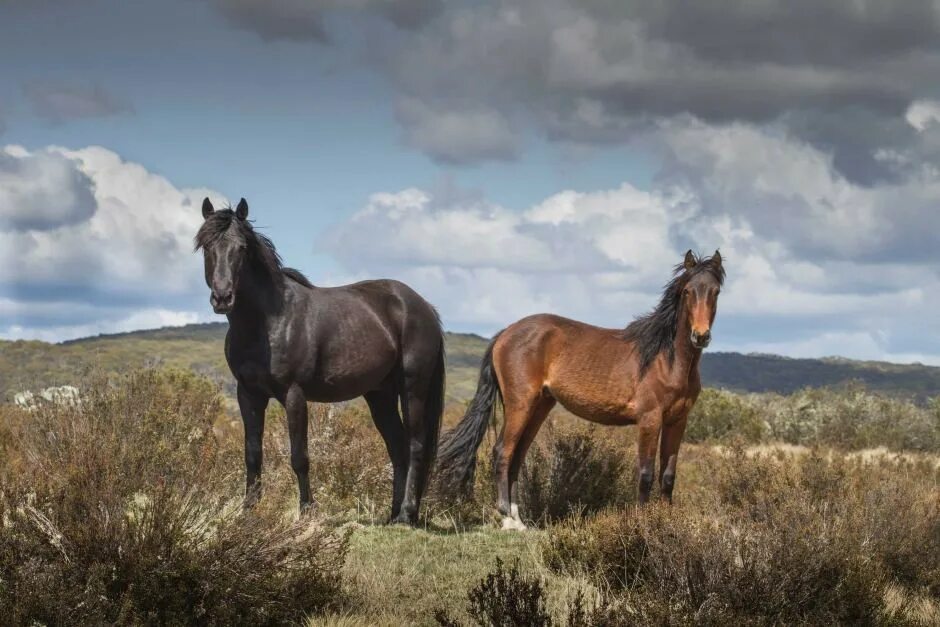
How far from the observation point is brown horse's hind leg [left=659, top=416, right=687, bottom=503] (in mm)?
10008

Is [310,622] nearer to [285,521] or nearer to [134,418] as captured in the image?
[285,521]

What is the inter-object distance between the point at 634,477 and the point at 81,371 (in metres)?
7.05

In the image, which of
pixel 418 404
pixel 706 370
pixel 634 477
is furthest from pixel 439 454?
pixel 706 370

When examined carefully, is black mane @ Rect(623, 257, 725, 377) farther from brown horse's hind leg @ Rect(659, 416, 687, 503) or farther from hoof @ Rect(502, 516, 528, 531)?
hoof @ Rect(502, 516, 528, 531)

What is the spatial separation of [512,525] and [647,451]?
176cm

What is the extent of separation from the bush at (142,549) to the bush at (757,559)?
219cm

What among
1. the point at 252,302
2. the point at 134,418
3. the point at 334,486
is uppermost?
the point at 252,302

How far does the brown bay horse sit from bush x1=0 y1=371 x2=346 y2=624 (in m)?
4.40

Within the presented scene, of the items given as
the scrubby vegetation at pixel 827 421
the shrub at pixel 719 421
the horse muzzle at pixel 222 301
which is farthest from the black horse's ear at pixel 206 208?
the shrub at pixel 719 421

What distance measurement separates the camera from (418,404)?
1066 cm

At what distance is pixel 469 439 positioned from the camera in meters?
11.5

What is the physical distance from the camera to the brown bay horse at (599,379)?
9914 millimetres

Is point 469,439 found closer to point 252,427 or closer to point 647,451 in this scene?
point 647,451

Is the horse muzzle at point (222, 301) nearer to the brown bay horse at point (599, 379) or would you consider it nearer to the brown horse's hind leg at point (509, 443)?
the brown bay horse at point (599, 379)
